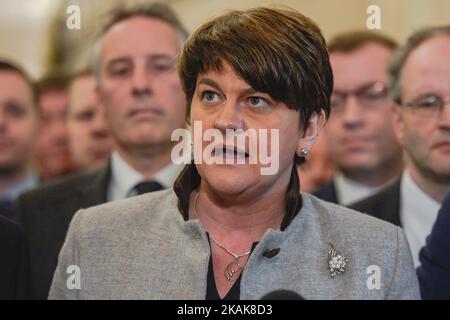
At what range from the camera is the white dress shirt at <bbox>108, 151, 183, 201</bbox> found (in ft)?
8.72

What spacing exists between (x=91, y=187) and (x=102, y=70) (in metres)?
0.46

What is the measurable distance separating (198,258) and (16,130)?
1753 millimetres

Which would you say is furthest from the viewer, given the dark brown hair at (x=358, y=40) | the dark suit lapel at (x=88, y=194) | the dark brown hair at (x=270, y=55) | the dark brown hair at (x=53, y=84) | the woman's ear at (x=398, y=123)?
the dark brown hair at (x=53, y=84)

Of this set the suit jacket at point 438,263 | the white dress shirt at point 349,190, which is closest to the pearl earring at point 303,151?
the suit jacket at point 438,263

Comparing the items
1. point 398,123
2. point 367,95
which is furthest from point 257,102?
point 367,95

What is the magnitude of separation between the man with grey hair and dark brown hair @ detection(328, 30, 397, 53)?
315 millimetres

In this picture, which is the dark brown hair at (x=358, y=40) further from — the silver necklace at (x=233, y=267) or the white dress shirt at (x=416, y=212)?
the silver necklace at (x=233, y=267)

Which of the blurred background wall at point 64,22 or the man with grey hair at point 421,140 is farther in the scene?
the blurred background wall at point 64,22

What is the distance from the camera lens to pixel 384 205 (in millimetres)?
2643

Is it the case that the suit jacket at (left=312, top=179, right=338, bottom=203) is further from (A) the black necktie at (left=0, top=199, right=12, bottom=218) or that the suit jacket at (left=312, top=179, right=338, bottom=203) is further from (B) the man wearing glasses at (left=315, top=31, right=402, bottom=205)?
(A) the black necktie at (left=0, top=199, right=12, bottom=218)

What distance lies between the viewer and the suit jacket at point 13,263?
6.61 ft

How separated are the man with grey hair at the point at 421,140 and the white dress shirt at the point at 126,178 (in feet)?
1.82

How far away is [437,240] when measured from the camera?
2.09m

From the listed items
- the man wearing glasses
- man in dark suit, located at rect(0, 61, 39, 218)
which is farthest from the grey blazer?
man in dark suit, located at rect(0, 61, 39, 218)
